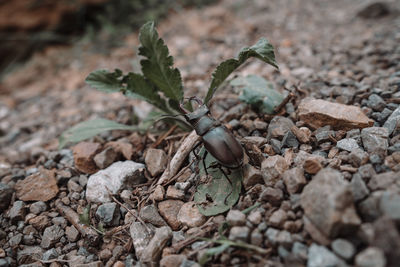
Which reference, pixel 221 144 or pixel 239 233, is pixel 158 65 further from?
pixel 239 233

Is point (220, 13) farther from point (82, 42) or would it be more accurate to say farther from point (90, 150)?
point (90, 150)

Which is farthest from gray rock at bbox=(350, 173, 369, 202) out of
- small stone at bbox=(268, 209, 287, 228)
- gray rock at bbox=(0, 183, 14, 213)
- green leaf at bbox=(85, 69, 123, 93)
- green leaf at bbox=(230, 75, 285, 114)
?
gray rock at bbox=(0, 183, 14, 213)

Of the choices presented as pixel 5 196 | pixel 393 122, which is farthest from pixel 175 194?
pixel 393 122

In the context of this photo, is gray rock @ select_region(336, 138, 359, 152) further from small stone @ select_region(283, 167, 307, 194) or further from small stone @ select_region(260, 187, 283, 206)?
small stone @ select_region(260, 187, 283, 206)

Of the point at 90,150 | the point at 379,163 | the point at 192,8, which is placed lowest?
the point at 379,163

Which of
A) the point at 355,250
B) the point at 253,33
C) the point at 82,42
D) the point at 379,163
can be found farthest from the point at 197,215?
the point at 82,42

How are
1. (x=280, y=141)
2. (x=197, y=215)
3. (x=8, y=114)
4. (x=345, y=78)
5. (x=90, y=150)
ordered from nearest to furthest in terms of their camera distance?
(x=197, y=215) → (x=280, y=141) → (x=90, y=150) → (x=345, y=78) → (x=8, y=114)

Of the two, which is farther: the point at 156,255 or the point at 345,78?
the point at 345,78
